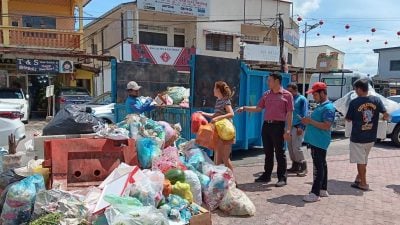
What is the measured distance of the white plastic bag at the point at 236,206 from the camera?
489 centimetres

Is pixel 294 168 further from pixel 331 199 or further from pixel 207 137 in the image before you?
pixel 207 137

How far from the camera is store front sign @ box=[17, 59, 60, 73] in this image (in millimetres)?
18906

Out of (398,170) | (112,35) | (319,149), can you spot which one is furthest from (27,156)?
(112,35)

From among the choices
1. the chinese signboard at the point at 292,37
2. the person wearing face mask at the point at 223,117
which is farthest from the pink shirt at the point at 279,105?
the chinese signboard at the point at 292,37

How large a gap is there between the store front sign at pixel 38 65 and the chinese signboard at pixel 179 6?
21.3 feet

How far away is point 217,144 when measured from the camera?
5781 mm

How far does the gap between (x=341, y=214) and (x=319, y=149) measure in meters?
0.93

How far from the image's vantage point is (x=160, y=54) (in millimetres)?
23719

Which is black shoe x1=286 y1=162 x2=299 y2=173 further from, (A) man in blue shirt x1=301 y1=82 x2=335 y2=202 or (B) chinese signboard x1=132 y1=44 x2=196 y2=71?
(B) chinese signboard x1=132 y1=44 x2=196 y2=71

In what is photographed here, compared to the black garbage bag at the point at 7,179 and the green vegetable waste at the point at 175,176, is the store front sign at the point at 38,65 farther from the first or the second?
the green vegetable waste at the point at 175,176

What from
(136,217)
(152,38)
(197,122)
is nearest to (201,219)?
(136,217)

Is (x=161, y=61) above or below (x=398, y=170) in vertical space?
above

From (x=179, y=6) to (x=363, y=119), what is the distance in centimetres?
2034

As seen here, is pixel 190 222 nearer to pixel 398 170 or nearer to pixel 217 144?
pixel 217 144
